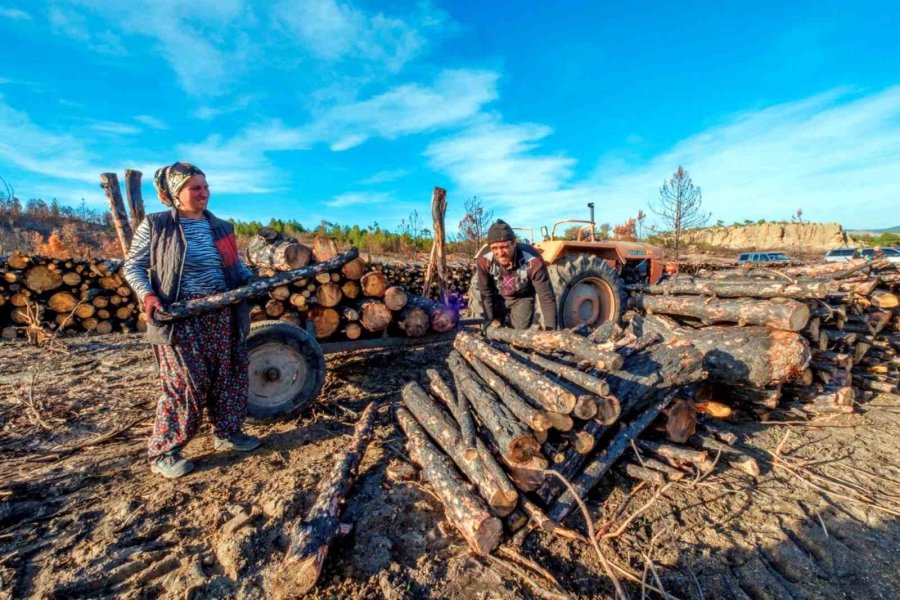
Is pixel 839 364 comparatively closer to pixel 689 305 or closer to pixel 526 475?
pixel 689 305

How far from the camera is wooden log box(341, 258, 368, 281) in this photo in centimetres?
404

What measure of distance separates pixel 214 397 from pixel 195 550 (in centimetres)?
107

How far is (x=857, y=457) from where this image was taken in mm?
2736

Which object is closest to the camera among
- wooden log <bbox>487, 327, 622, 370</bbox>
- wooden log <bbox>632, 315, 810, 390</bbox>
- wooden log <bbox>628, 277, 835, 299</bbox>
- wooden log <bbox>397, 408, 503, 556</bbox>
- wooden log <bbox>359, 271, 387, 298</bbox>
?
wooden log <bbox>397, 408, 503, 556</bbox>

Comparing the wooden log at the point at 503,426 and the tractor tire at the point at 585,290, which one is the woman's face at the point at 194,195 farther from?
the tractor tire at the point at 585,290

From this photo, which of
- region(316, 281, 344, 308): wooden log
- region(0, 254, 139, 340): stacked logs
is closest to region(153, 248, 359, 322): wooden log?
region(316, 281, 344, 308): wooden log

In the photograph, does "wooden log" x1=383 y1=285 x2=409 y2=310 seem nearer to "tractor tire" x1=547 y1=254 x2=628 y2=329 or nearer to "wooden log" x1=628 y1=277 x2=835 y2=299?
"tractor tire" x1=547 y1=254 x2=628 y2=329

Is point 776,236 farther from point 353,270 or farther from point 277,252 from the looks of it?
point 277,252

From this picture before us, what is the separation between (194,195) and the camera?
246 centimetres

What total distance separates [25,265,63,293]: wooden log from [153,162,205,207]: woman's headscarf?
21.3 feet

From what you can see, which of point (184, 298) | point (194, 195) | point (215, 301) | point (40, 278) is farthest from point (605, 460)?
point (40, 278)

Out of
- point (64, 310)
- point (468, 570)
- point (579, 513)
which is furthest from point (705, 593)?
point (64, 310)

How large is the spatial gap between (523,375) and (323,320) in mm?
2380

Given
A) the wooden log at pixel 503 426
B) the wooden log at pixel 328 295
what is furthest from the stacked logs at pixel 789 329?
the wooden log at pixel 328 295
